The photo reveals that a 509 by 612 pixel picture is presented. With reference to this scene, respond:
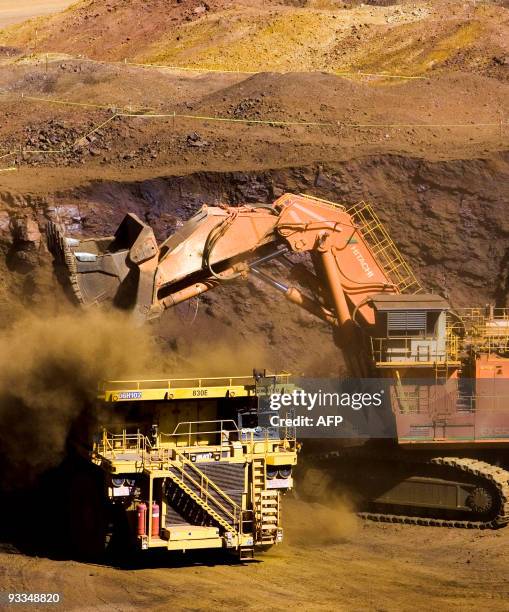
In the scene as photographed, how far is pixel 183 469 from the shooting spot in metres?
22.5

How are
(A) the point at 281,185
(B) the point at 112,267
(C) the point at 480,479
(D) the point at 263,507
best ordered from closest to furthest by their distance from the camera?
(D) the point at 263,507
(B) the point at 112,267
(C) the point at 480,479
(A) the point at 281,185

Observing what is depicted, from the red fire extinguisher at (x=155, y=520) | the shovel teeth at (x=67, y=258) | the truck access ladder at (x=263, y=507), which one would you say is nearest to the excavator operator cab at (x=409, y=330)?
the truck access ladder at (x=263, y=507)

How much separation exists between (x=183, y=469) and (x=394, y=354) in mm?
6401

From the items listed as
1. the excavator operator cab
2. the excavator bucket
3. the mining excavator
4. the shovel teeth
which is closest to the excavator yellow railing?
the mining excavator

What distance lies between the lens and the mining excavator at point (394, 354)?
2622 cm

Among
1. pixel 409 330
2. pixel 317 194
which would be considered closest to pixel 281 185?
pixel 317 194

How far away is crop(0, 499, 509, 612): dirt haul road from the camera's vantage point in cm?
2034

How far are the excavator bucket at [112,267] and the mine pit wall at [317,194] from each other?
36.8 feet

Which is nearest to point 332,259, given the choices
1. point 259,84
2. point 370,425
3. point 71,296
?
point 370,425

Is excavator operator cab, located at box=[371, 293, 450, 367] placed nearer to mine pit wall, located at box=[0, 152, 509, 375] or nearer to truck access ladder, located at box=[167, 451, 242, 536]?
truck access ladder, located at box=[167, 451, 242, 536]

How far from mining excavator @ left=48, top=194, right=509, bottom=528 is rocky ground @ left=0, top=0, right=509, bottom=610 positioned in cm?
82

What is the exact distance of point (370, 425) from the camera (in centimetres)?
2756

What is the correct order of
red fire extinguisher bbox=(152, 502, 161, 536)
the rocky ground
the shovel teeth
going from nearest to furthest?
the rocky ground, red fire extinguisher bbox=(152, 502, 161, 536), the shovel teeth

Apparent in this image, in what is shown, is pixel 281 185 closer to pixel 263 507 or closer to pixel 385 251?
pixel 385 251
